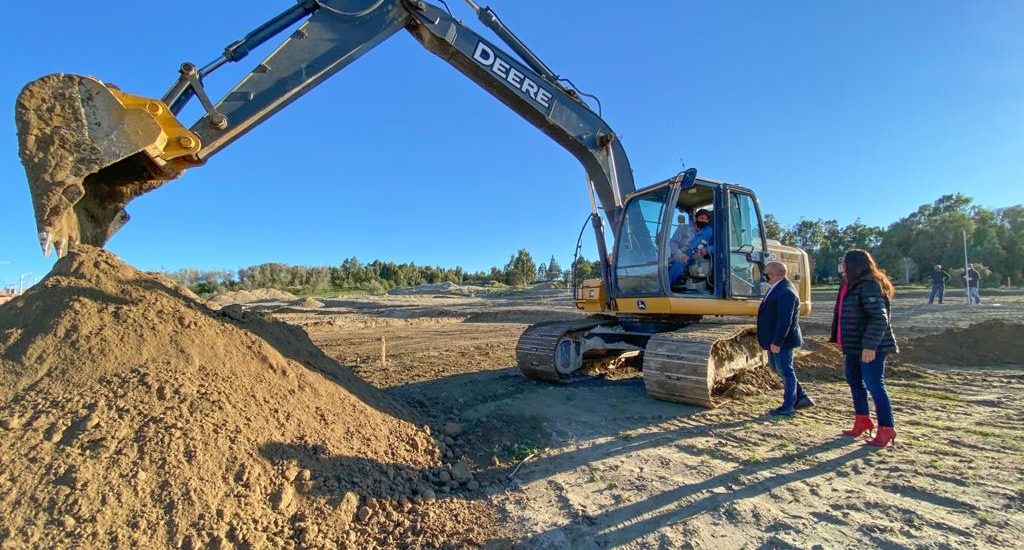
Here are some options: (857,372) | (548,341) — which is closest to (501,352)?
(548,341)

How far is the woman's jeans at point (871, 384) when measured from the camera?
13.4 ft

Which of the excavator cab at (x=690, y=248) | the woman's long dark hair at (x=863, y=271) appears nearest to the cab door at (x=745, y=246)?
the excavator cab at (x=690, y=248)

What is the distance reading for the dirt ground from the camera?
2832mm

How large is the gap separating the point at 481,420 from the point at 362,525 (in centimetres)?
200

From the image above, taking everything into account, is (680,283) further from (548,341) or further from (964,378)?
(964,378)

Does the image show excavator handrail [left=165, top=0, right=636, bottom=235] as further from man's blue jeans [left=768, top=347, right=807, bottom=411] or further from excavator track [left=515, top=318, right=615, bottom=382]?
man's blue jeans [left=768, top=347, right=807, bottom=411]

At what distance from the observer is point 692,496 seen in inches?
128

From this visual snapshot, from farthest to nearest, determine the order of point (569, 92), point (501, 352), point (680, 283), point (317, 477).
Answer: point (501, 352) < point (569, 92) < point (680, 283) < point (317, 477)

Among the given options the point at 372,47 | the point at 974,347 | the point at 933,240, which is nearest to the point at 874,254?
the point at 933,240

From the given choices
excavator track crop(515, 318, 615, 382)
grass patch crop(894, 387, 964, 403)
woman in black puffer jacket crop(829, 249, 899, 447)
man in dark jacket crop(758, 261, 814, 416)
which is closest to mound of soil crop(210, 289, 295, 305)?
excavator track crop(515, 318, 615, 382)

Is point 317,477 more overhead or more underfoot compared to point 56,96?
more underfoot

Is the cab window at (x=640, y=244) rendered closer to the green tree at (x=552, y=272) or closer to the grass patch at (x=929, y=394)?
the grass patch at (x=929, y=394)

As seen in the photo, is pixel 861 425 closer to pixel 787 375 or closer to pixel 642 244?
pixel 787 375

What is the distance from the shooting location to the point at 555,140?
677 centimetres
